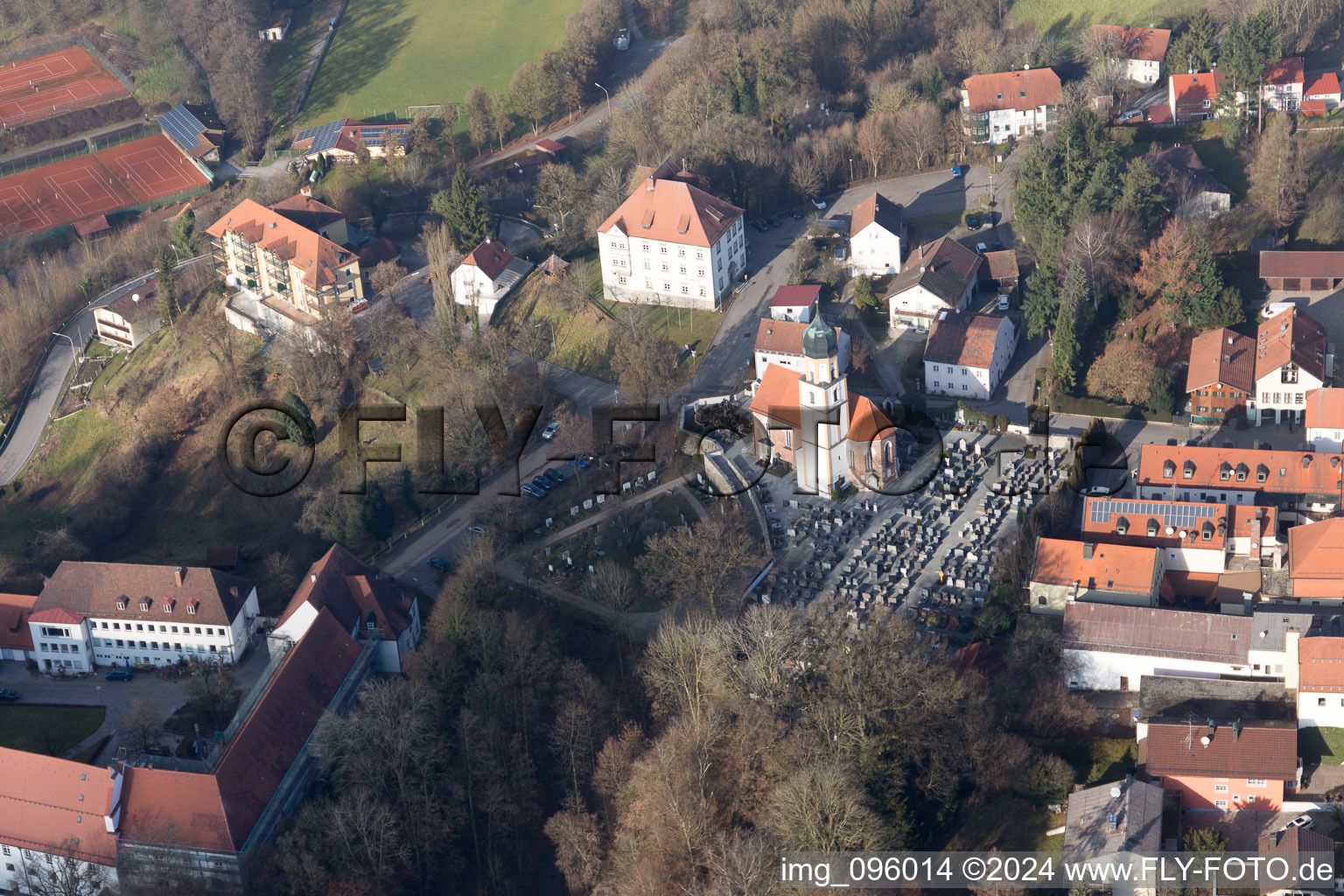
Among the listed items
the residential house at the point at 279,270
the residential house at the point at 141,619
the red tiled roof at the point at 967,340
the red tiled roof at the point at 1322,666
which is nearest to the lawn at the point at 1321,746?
the red tiled roof at the point at 1322,666

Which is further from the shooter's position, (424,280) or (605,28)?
(605,28)

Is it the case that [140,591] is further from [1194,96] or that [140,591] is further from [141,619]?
[1194,96]

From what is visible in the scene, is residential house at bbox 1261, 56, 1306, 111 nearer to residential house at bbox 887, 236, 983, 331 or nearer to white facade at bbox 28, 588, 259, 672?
residential house at bbox 887, 236, 983, 331

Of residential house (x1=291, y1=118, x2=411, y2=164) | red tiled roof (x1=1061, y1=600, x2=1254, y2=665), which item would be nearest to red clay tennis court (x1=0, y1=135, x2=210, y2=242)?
residential house (x1=291, y1=118, x2=411, y2=164)

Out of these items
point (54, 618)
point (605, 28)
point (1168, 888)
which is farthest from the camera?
point (605, 28)

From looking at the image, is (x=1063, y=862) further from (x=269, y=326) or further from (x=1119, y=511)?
(x=269, y=326)

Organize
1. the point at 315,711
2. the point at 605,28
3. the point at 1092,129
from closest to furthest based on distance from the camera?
the point at 315,711
the point at 1092,129
the point at 605,28

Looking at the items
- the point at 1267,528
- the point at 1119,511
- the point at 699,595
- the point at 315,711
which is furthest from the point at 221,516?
the point at 1267,528
